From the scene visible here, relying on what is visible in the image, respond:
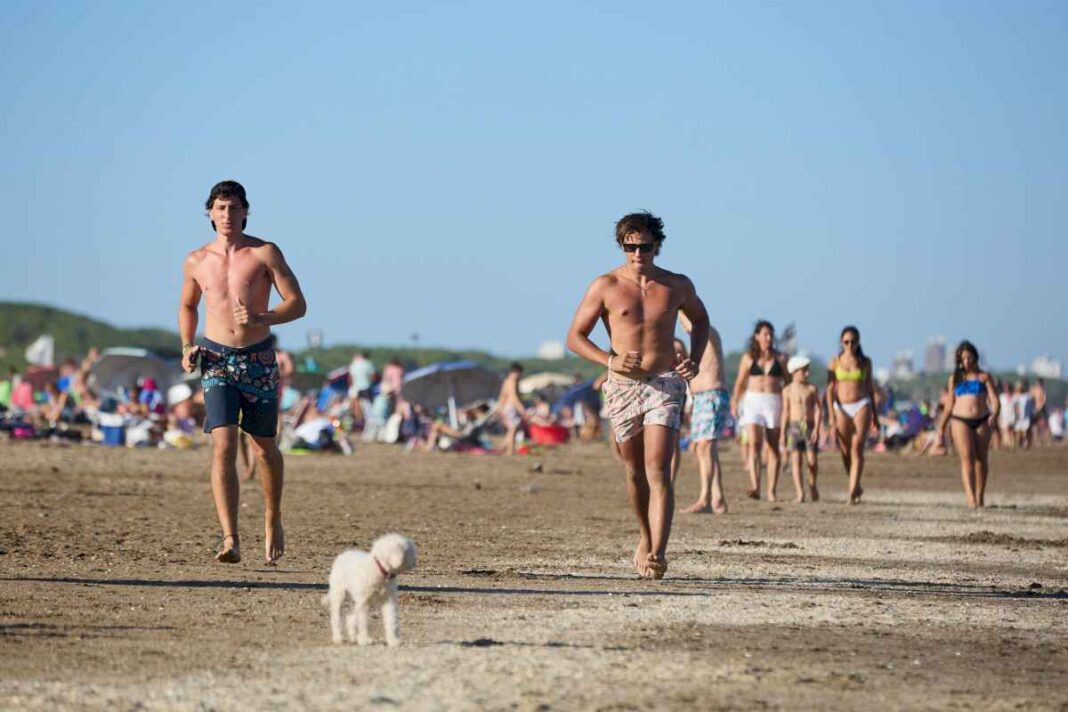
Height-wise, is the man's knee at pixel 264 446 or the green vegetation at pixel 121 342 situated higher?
the green vegetation at pixel 121 342

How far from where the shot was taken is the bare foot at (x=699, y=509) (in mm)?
16891

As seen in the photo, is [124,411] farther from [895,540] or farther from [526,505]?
[895,540]

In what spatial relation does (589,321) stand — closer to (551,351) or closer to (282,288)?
(282,288)

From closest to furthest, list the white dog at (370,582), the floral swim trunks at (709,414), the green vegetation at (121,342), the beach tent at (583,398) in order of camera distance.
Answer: the white dog at (370,582) < the floral swim trunks at (709,414) < the beach tent at (583,398) < the green vegetation at (121,342)

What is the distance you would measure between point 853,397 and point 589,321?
943cm

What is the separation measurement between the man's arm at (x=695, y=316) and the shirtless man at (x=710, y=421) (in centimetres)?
629

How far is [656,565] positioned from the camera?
1000 centimetres

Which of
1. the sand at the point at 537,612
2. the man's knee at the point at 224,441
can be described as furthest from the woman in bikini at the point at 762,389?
the man's knee at the point at 224,441

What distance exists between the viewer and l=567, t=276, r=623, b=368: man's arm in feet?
33.4

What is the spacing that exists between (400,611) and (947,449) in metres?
35.7

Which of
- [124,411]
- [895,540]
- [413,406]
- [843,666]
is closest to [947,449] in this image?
[413,406]

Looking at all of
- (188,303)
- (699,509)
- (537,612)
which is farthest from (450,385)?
(537,612)

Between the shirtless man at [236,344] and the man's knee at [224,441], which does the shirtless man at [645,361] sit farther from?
the man's knee at [224,441]

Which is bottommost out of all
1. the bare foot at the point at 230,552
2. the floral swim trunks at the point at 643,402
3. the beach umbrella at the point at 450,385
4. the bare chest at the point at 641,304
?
the bare foot at the point at 230,552
